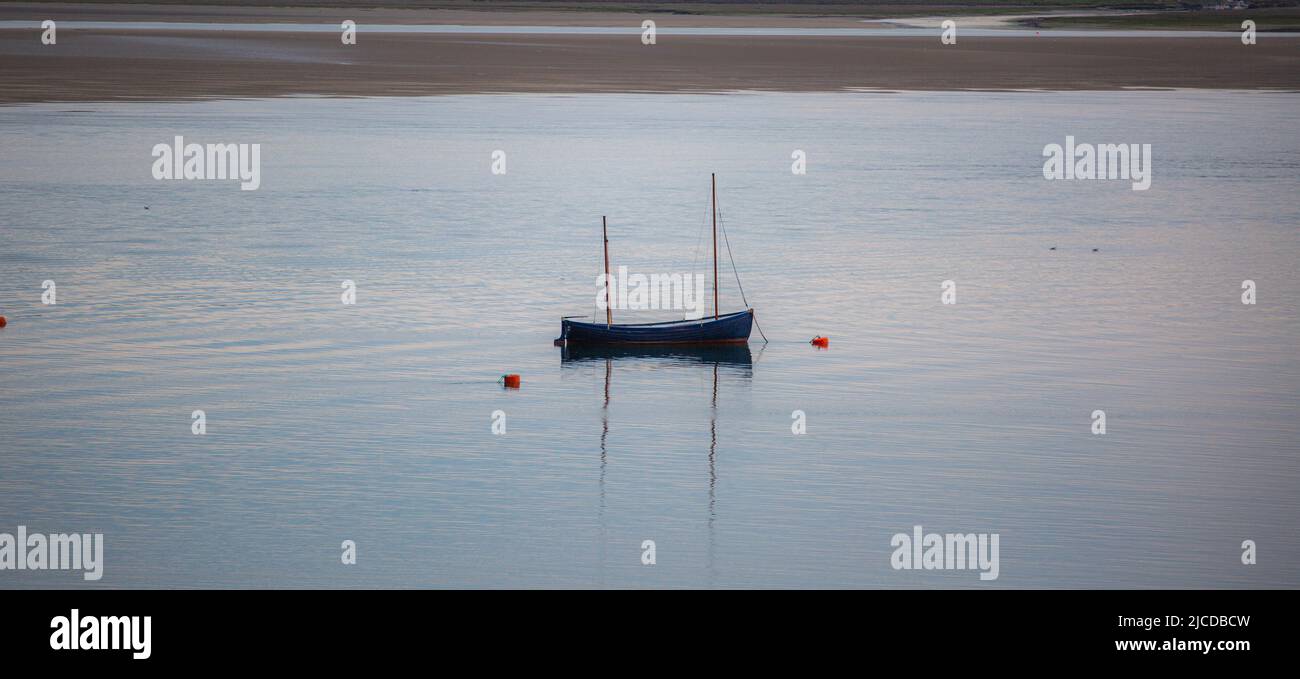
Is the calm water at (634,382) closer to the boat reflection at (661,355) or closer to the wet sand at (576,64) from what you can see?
the boat reflection at (661,355)

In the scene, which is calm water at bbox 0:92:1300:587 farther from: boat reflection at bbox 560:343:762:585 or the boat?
the boat

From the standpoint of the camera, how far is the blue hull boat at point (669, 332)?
30641 mm

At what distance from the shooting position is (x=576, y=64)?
340ft

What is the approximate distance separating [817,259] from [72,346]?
18.8 metres

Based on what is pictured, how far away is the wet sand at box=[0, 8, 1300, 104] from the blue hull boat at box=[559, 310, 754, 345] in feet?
177

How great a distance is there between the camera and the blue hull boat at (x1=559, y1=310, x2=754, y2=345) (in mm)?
30641

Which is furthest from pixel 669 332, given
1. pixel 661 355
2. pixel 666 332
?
pixel 661 355

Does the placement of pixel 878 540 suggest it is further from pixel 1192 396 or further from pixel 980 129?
pixel 980 129

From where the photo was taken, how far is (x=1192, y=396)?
27750mm

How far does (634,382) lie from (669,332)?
276 centimetres

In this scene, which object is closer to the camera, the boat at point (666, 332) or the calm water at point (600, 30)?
the boat at point (666, 332)

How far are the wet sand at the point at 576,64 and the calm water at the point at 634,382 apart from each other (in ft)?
103

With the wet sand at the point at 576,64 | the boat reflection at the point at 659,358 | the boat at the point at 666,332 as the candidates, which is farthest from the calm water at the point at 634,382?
the wet sand at the point at 576,64

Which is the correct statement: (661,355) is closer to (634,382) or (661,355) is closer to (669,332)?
(669,332)
